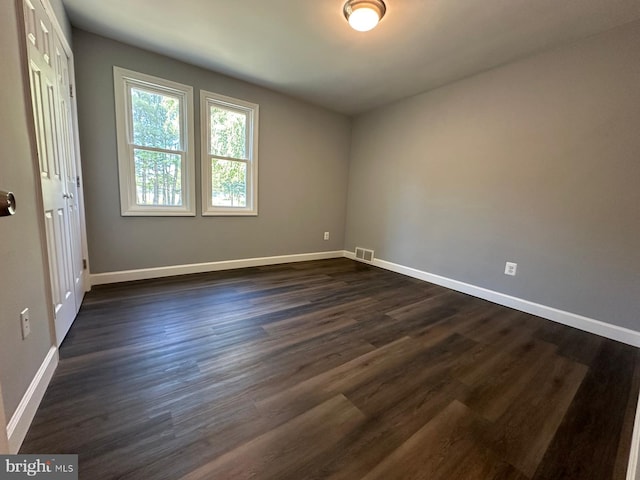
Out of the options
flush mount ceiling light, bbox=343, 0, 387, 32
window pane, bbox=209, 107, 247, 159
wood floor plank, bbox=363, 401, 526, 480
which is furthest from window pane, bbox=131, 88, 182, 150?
wood floor plank, bbox=363, 401, 526, 480

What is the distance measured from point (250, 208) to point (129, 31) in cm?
209

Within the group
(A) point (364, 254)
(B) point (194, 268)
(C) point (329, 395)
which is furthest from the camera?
(A) point (364, 254)

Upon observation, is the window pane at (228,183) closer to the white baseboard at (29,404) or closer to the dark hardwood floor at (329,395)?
the dark hardwood floor at (329,395)

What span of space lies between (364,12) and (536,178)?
213 centimetres

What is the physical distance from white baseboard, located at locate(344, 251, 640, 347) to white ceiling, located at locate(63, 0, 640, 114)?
2344 millimetres

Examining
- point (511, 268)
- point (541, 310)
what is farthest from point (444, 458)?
point (511, 268)

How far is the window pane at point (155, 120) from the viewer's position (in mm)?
2781

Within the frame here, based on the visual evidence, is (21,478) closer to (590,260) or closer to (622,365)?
(622,365)

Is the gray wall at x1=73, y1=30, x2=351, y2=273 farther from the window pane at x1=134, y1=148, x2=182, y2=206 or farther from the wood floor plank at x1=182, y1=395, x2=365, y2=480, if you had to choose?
the wood floor plank at x1=182, y1=395, x2=365, y2=480

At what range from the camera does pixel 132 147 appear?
2762mm
